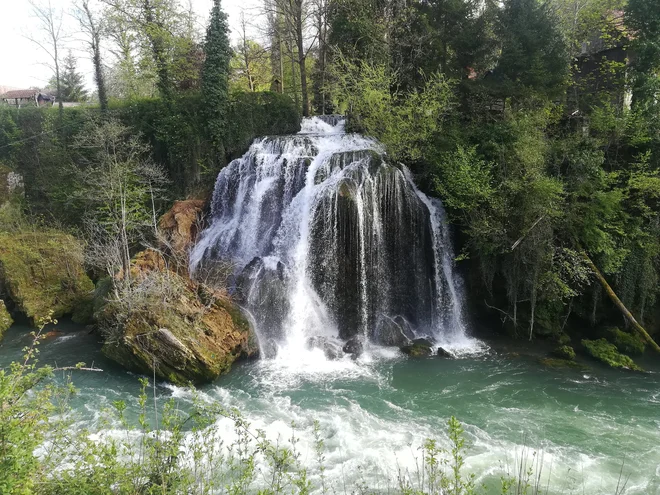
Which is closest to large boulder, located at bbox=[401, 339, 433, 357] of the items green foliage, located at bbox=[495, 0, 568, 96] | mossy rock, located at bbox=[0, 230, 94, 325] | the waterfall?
the waterfall

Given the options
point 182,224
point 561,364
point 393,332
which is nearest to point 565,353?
point 561,364

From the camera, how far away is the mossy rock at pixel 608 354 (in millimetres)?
12367

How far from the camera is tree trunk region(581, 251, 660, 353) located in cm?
1288

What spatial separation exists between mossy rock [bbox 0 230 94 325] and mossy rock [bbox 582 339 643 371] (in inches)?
697

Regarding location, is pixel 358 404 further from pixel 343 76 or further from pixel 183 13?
pixel 183 13

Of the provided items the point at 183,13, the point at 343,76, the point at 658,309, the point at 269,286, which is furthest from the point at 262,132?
the point at 658,309

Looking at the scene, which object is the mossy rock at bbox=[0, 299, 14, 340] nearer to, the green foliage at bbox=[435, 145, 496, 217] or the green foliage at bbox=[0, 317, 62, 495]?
the green foliage at bbox=[0, 317, 62, 495]

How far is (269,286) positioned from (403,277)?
4.64 meters

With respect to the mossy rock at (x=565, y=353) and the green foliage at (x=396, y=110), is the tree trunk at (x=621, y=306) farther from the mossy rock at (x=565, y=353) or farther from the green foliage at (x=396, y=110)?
the green foliage at (x=396, y=110)

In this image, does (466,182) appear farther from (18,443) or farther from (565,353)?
(18,443)

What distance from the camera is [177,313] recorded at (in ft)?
41.2

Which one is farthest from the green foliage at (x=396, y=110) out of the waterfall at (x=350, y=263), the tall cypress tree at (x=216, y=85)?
the tall cypress tree at (x=216, y=85)

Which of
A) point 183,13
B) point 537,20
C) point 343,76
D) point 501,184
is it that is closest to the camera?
point 501,184

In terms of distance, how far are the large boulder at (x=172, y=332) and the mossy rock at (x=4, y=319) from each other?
4691 mm
